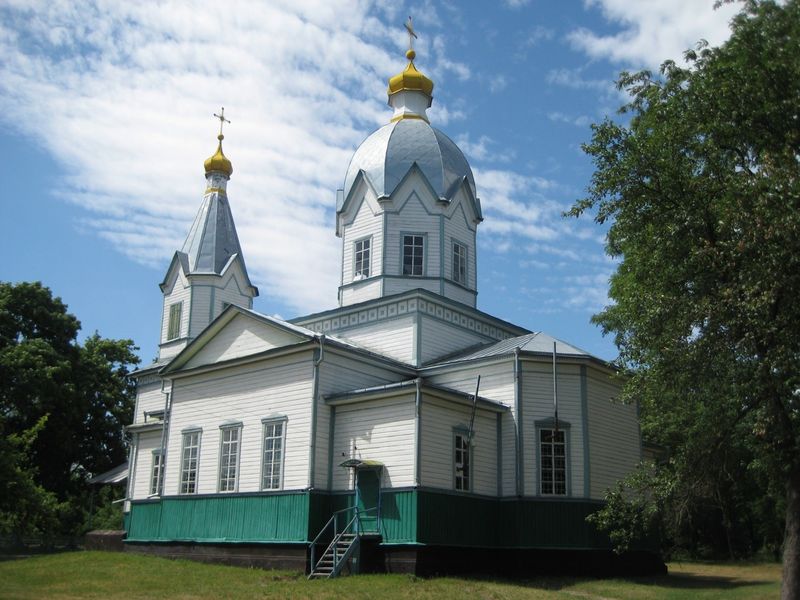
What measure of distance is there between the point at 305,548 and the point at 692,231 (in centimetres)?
1078

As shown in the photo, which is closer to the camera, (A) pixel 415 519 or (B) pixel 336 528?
(A) pixel 415 519

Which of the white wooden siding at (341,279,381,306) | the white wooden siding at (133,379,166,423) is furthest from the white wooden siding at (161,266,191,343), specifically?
the white wooden siding at (341,279,381,306)

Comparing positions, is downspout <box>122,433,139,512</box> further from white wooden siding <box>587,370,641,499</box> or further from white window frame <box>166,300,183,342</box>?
white wooden siding <box>587,370,641,499</box>

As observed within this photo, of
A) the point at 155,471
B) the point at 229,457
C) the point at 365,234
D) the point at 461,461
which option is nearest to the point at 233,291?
the point at 155,471

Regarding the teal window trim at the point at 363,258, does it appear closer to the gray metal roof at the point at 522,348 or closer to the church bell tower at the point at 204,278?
the gray metal roof at the point at 522,348

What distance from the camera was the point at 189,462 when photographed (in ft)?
76.3

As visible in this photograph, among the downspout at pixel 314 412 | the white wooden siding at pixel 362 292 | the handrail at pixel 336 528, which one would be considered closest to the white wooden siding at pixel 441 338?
the white wooden siding at pixel 362 292

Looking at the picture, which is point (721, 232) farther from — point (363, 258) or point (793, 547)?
point (363, 258)

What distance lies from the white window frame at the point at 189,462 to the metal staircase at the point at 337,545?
16.3ft

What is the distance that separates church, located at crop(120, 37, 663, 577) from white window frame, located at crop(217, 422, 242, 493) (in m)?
0.05

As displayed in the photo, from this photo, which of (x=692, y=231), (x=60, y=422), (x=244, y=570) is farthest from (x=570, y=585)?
(x=60, y=422)

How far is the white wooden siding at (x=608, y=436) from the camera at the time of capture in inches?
851

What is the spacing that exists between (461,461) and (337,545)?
3564 millimetres

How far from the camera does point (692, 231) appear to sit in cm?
1566
